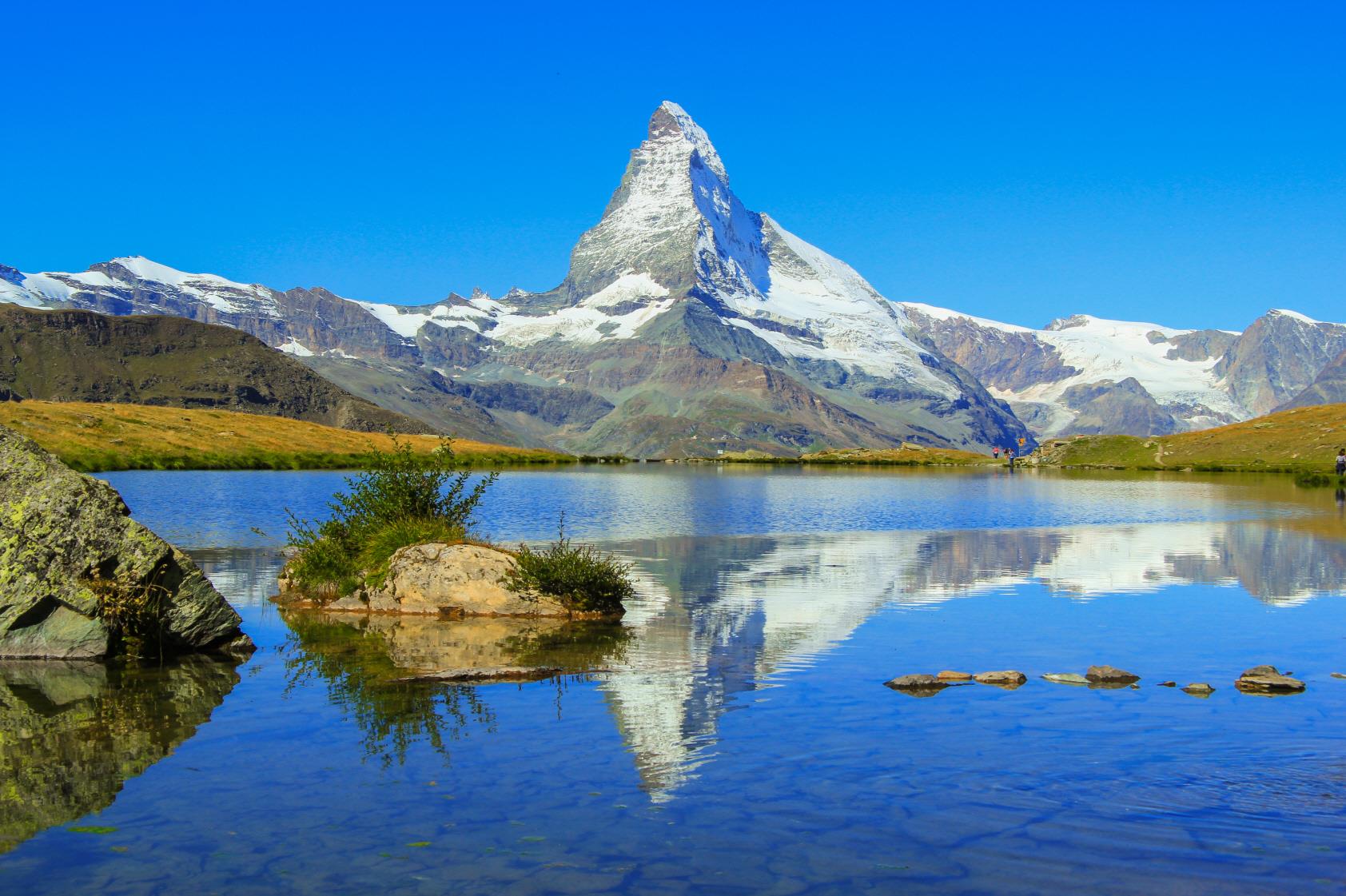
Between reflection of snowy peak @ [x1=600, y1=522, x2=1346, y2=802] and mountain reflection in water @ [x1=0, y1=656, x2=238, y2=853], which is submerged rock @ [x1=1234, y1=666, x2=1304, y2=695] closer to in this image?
reflection of snowy peak @ [x1=600, y1=522, x2=1346, y2=802]

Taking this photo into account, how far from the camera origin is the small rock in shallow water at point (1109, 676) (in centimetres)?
2069

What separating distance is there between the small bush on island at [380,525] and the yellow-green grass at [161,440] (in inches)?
3591

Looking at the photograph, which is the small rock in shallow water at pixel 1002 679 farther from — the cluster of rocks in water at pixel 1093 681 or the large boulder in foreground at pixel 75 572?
the large boulder in foreground at pixel 75 572

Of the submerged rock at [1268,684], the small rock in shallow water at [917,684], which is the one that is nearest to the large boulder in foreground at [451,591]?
the small rock in shallow water at [917,684]

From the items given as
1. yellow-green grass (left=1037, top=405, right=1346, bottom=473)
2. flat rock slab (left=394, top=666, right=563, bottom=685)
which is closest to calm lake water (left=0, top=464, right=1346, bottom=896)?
flat rock slab (left=394, top=666, right=563, bottom=685)

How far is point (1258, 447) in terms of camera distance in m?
169

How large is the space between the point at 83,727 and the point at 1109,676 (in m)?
16.4

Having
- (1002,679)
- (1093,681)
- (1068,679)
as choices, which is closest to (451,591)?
(1002,679)

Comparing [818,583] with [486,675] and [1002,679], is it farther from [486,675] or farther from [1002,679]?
[486,675]

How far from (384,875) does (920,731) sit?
8521 millimetres

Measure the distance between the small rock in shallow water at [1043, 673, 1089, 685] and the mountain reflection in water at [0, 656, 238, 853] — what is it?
14058 mm

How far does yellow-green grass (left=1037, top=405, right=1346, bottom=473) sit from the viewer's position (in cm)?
15412

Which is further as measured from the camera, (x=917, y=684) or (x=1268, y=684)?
(x=917, y=684)

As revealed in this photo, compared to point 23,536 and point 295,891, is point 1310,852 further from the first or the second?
point 23,536
